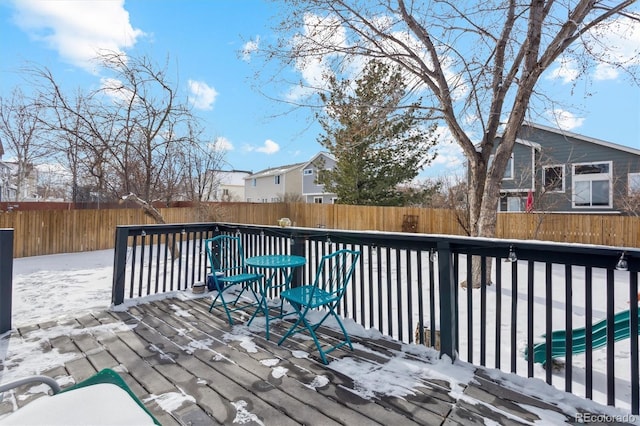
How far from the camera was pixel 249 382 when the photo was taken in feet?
7.09

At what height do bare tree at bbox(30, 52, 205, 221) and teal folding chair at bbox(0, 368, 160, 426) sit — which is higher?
bare tree at bbox(30, 52, 205, 221)

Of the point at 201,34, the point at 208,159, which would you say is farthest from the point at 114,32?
the point at 208,159

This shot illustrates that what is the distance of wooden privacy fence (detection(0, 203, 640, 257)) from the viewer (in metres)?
8.82

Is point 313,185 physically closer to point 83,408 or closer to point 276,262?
point 276,262

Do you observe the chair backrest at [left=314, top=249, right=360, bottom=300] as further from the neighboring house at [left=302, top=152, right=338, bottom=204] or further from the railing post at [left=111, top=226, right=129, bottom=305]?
the neighboring house at [left=302, top=152, right=338, bottom=204]

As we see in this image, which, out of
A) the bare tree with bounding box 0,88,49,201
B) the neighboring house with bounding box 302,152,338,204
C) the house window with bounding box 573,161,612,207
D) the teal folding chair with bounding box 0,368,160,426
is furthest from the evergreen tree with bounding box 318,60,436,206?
the teal folding chair with bounding box 0,368,160,426

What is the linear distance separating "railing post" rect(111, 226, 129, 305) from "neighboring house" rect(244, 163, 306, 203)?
19.5 m

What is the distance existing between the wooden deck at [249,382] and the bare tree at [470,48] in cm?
448

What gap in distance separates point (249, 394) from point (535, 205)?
11.7m

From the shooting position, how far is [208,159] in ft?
43.3

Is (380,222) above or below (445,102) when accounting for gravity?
below

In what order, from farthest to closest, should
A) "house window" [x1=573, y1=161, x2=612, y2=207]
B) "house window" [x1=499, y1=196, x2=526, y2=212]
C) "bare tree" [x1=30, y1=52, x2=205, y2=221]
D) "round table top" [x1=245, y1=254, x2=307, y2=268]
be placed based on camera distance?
1. "house window" [x1=499, y1=196, x2=526, y2=212]
2. "house window" [x1=573, y1=161, x2=612, y2=207]
3. "bare tree" [x1=30, y1=52, x2=205, y2=221]
4. "round table top" [x1=245, y1=254, x2=307, y2=268]

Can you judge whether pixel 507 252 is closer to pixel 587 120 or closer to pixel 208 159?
pixel 587 120

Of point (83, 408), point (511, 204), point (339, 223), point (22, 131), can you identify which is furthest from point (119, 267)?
point (511, 204)
